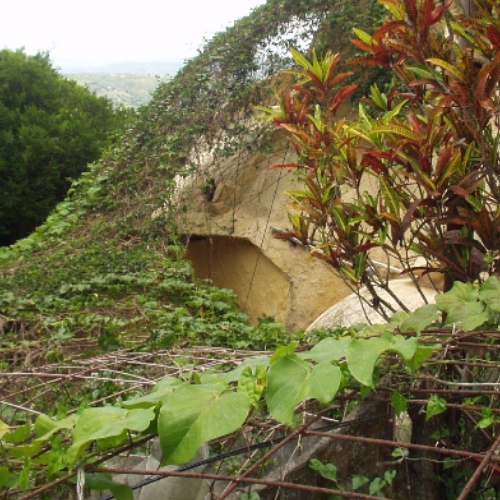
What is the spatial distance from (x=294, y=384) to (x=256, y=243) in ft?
19.3

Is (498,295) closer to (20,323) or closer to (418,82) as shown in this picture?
(418,82)

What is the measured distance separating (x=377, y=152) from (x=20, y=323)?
3.44 m

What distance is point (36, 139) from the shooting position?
9.68 m

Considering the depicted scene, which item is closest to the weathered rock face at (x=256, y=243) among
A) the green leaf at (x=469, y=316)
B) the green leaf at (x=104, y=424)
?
the green leaf at (x=469, y=316)

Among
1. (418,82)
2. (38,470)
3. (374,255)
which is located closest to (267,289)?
(374,255)

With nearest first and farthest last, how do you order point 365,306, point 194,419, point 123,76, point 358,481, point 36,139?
point 194,419
point 358,481
point 365,306
point 36,139
point 123,76

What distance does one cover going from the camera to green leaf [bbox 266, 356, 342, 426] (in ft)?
3.76

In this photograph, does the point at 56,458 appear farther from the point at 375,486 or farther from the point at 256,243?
the point at 256,243

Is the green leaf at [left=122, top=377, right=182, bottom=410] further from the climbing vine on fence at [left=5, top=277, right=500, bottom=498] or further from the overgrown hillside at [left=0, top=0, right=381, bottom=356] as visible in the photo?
the overgrown hillside at [left=0, top=0, right=381, bottom=356]

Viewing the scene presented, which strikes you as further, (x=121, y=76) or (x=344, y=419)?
(x=121, y=76)


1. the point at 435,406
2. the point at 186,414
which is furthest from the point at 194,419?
the point at 435,406

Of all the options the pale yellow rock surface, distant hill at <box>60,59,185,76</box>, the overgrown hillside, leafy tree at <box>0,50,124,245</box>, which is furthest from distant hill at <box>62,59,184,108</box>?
the pale yellow rock surface

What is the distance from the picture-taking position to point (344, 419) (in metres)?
1.67

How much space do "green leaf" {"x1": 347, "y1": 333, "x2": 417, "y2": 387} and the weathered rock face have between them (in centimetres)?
542
